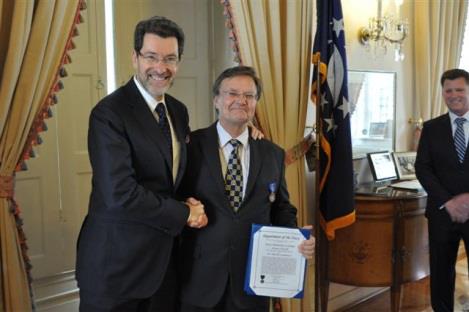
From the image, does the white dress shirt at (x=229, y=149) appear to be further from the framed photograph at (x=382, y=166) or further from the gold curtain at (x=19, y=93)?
the framed photograph at (x=382, y=166)

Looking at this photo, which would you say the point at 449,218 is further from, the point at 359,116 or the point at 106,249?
the point at 106,249

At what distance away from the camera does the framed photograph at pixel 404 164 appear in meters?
3.61

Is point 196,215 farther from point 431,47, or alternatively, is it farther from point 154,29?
A: point 431,47

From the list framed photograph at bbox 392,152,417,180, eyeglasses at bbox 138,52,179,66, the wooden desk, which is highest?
eyeglasses at bbox 138,52,179,66

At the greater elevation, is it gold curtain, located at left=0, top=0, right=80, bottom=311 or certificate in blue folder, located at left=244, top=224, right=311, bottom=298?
gold curtain, located at left=0, top=0, right=80, bottom=311

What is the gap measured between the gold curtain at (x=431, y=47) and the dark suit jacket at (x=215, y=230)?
2719mm

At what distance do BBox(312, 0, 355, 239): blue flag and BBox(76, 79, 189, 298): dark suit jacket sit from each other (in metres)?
1.36

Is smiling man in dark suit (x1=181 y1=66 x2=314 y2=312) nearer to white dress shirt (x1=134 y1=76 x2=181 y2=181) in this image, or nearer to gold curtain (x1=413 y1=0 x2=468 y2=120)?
white dress shirt (x1=134 y1=76 x2=181 y2=181)

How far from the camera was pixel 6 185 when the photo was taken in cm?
174

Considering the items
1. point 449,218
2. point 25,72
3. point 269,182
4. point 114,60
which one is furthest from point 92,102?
point 449,218

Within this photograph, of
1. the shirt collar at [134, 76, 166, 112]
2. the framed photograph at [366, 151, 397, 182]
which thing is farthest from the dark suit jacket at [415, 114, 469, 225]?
the shirt collar at [134, 76, 166, 112]

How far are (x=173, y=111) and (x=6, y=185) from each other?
0.66m

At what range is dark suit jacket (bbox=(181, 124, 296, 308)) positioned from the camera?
172 cm

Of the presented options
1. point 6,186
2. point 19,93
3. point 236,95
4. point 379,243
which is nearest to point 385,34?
point 379,243
